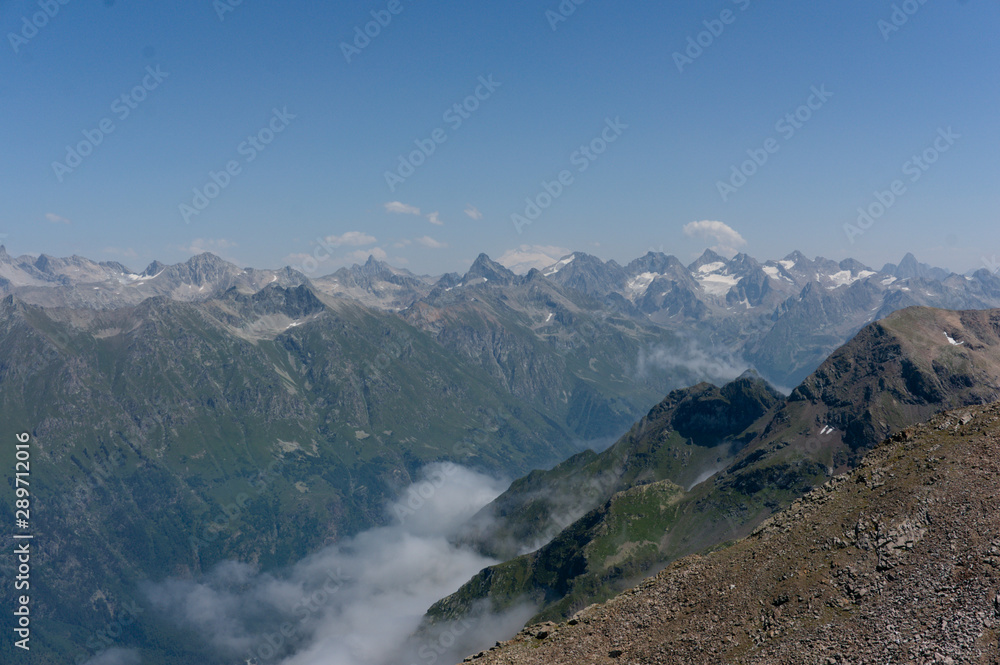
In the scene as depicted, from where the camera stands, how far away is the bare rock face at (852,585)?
182ft

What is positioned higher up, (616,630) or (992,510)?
(616,630)

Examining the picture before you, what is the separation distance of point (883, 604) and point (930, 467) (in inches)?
839

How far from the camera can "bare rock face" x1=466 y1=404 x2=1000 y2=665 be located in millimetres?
55594

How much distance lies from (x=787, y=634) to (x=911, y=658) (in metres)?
10.9

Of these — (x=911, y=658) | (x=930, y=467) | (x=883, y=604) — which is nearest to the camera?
(x=911, y=658)

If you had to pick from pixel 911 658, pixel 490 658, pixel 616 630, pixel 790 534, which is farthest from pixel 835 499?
pixel 490 658

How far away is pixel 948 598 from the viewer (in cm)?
5603

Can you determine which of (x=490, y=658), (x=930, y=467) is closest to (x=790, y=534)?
(x=930, y=467)

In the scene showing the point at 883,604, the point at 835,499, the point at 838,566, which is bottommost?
the point at 883,604

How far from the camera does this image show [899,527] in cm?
6456

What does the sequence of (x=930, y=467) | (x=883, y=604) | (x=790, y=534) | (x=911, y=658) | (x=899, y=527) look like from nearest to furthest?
(x=911, y=658)
(x=883, y=604)
(x=899, y=527)
(x=930, y=467)
(x=790, y=534)

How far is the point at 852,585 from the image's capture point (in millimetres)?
61656

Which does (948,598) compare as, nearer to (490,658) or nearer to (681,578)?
(681,578)

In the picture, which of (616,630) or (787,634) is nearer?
(787,634)
